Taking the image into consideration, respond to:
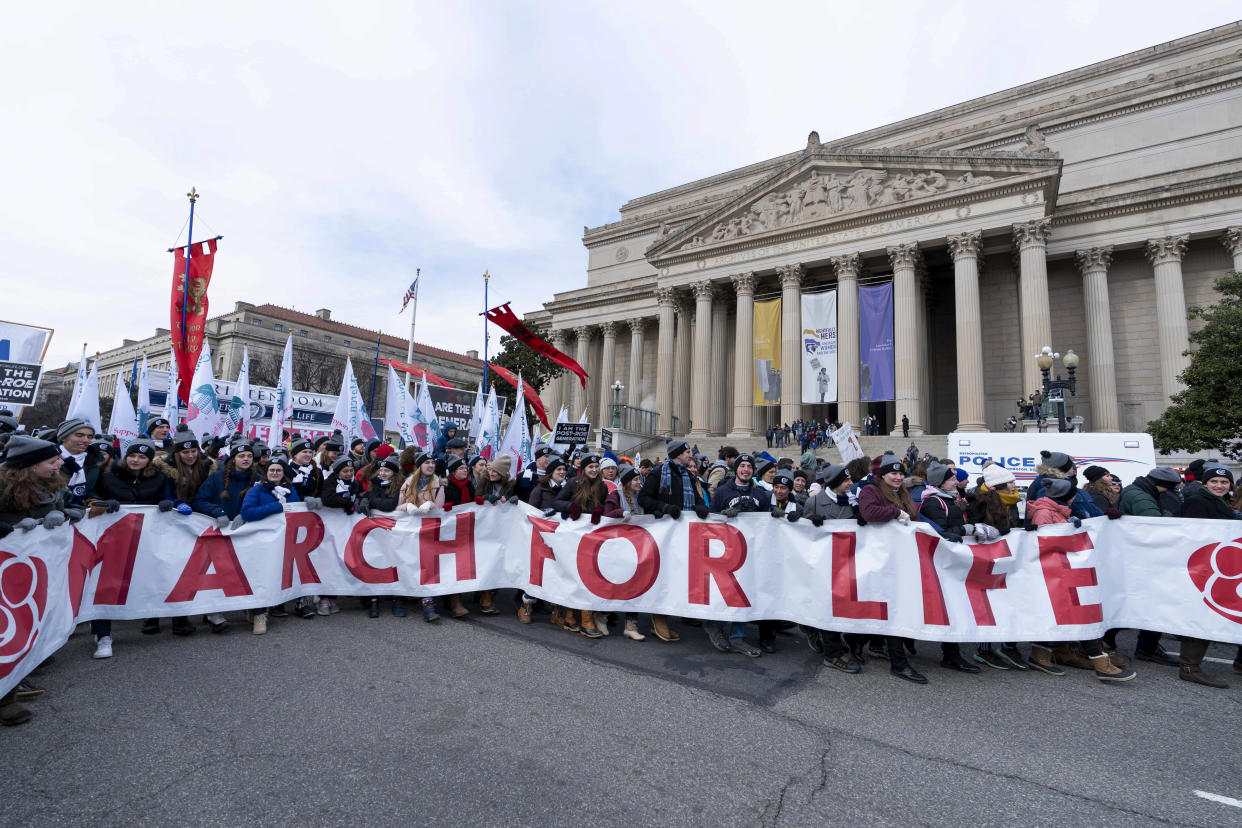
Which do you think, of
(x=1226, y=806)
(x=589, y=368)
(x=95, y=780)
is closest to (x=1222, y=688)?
(x=1226, y=806)

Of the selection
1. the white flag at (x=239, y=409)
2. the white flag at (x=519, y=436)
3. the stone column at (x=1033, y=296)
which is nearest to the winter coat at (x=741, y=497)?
the white flag at (x=519, y=436)

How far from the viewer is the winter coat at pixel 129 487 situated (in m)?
5.94

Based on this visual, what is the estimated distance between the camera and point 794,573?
5859 millimetres

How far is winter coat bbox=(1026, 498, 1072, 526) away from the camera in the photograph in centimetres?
568

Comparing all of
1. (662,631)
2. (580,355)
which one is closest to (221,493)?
(662,631)

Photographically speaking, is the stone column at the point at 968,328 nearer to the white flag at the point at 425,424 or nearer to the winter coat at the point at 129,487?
the white flag at the point at 425,424

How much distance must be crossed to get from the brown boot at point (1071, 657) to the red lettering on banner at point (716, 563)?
3.07 meters

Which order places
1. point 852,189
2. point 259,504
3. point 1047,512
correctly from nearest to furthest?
point 1047,512 → point 259,504 → point 852,189

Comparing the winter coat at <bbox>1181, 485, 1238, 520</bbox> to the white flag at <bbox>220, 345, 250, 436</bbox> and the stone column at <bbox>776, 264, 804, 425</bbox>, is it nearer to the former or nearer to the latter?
the white flag at <bbox>220, 345, 250, 436</bbox>

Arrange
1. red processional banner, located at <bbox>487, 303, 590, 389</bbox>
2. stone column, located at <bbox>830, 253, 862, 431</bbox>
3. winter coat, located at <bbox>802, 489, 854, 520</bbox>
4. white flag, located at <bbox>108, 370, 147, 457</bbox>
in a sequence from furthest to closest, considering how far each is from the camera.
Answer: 1. stone column, located at <bbox>830, 253, 862, 431</bbox>
2. red processional banner, located at <bbox>487, 303, 590, 389</bbox>
3. white flag, located at <bbox>108, 370, 147, 457</bbox>
4. winter coat, located at <bbox>802, 489, 854, 520</bbox>

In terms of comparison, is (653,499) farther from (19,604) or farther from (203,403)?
(203,403)

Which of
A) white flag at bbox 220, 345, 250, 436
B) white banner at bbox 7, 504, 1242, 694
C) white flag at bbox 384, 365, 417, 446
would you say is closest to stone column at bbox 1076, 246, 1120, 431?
white banner at bbox 7, 504, 1242, 694

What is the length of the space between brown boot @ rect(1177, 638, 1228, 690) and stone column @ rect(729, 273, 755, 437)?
23.6m

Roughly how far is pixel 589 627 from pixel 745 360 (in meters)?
25.4
